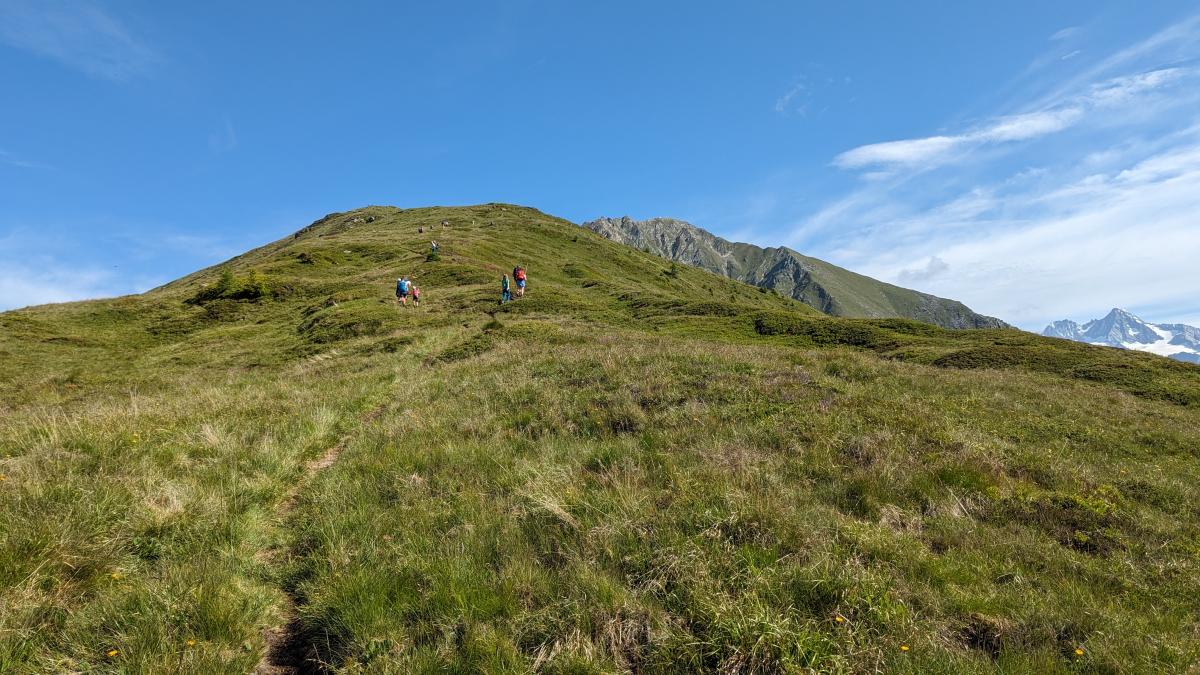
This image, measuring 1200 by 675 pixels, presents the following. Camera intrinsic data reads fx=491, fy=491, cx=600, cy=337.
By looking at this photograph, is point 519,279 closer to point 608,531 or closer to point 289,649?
point 608,531

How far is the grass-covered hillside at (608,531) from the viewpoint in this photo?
4016mm

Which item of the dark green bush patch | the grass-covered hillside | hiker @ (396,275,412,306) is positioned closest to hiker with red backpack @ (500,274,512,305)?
hiker @ (396,275,412,306)

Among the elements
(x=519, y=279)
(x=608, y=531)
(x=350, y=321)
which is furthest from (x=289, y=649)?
(x=519, y=279)

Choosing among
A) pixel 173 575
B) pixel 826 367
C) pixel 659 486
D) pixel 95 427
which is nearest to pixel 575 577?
pixel 659 486

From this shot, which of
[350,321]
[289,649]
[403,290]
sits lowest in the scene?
[289,649]

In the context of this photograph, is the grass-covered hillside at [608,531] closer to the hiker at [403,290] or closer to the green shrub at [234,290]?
the hiker at [403,290]

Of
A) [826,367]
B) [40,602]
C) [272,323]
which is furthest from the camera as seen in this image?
[272,323]

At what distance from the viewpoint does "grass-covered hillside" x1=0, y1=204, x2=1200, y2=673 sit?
4.02 meters

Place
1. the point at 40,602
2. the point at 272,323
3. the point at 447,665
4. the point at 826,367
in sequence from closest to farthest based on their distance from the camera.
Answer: the point at 447,665
the point at 40,602
the point at 826,367
the point at 272,323

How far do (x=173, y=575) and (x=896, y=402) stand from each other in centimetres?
1268

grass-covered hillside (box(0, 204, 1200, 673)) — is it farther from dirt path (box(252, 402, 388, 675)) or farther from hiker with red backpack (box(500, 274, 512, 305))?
hiker with red backpack (box(500, 274, 512, 305))

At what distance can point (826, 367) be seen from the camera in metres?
15.8

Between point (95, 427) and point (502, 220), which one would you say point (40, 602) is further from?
point (502, 220)

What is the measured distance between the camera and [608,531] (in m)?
5.41
